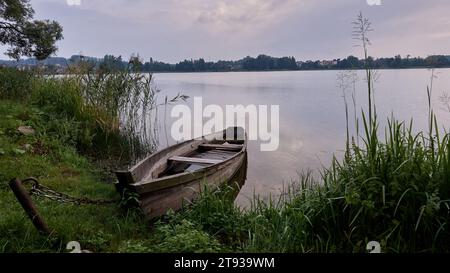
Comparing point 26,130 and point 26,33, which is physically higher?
point 26,33

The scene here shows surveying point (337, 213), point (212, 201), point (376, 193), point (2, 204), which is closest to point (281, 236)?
point (337, 213)

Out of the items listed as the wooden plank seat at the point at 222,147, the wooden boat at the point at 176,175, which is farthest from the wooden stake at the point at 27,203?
the wooden plank seat at the point at 222,147

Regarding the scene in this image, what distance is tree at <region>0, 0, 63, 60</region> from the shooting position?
8742mm

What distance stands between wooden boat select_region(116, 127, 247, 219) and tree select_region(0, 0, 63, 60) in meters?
5.17

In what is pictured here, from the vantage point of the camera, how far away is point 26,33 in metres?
9.17

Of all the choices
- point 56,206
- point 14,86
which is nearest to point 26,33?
point 14,86

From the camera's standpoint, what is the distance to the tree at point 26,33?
344 inches

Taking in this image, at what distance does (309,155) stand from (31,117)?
19.8 ft

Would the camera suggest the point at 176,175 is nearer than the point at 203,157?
Yes

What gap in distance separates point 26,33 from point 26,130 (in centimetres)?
457

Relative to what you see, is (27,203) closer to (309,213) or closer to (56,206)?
(56,206)

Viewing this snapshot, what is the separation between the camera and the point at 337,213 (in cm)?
269

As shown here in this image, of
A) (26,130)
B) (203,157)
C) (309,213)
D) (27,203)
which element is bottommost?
(203,157)
